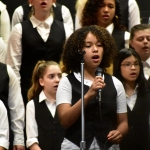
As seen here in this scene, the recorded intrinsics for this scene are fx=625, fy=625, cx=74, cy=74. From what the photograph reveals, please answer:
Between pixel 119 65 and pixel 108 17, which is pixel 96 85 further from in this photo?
pixel 108 17

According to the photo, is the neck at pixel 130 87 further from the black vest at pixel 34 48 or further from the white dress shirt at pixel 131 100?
the black vest at pixel 34 48

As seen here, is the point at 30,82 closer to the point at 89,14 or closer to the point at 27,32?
the point at 27,32

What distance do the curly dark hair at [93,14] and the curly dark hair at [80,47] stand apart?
3.39 feet

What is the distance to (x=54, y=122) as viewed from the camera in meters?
3.75

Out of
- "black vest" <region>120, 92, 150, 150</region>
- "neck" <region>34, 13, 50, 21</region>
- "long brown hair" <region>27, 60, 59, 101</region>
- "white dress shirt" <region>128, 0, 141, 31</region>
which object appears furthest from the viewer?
"white dress shirt" <region>128, 0, 141, 31</region>

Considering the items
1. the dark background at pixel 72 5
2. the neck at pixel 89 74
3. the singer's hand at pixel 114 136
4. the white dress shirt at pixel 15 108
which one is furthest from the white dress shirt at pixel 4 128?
the dark background at pixel 72 5

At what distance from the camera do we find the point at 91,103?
3104 mm

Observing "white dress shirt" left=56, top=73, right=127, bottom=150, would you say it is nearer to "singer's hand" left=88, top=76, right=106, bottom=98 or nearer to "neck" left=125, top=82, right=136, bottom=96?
"singer's hand" left=88, top=76, right=106, bottom=98

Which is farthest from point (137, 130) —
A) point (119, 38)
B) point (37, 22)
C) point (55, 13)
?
point (55, 13)

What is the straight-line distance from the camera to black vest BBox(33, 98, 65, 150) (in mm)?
3688

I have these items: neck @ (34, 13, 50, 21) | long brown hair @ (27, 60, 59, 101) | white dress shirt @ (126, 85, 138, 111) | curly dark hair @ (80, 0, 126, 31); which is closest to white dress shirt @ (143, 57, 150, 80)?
curly dark hair @ (80, 0, 126, 31)

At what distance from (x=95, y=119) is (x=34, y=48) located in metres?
1.40

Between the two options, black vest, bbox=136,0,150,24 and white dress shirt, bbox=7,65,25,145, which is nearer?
white dress shirt, bbox=7,65,25,145

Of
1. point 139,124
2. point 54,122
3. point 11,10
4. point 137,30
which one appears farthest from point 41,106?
point 11,10
